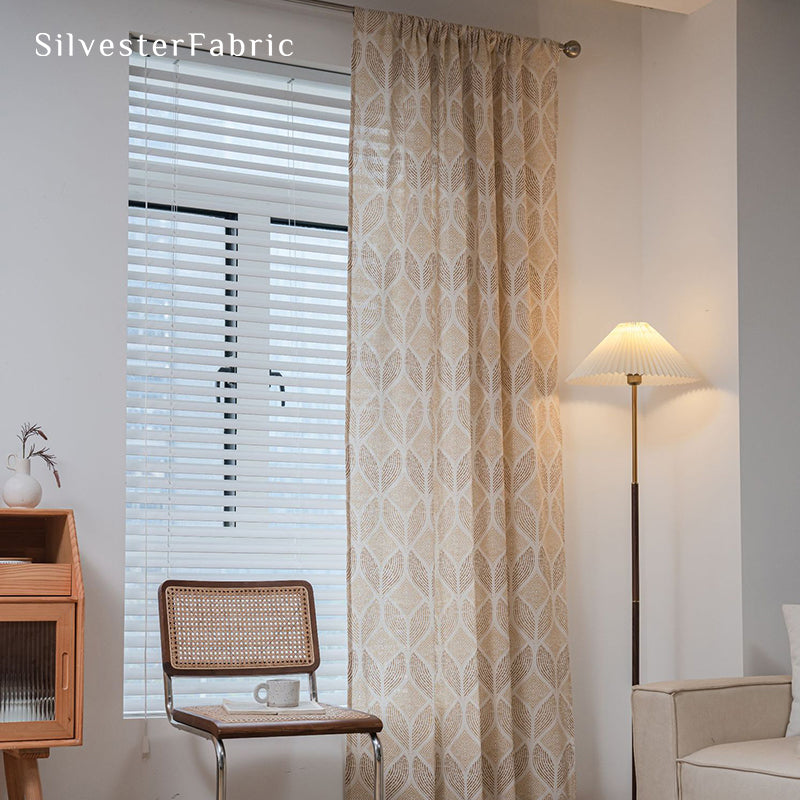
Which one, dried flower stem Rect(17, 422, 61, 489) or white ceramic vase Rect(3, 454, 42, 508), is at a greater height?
dried flower stem Rect(17, 422, 61, 489)

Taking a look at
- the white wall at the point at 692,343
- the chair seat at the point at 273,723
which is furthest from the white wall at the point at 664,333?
the chair seat at the point at 273,723

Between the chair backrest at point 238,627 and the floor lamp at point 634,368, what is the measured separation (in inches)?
40.8

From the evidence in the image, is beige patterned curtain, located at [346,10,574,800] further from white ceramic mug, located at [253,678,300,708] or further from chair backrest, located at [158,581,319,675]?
white ceramic mug, located at [253,678,300,708]

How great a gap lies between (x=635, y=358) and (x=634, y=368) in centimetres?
4

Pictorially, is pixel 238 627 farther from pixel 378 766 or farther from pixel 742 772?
pixel 742 772

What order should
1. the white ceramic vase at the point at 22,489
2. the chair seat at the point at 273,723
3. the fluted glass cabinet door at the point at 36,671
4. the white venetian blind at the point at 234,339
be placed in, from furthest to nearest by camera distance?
the white venetian blind at the point at 234,339 → the white ceramic vase at the point at 22,489 → the chair seat at the point at 273,723 → the fluted glass cabinet door at the point at 36,671

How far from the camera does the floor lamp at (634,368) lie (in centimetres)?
335

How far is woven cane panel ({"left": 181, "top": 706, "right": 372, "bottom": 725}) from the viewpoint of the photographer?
2623 mm

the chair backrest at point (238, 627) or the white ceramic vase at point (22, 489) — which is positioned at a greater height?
the white ceramic vase at point (22, 489)

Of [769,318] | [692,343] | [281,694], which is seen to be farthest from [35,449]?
[769,318]

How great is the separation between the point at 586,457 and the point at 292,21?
167cm

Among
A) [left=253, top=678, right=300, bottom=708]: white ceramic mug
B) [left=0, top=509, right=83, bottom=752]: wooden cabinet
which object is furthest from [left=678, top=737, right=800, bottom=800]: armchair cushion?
[left=0, top=509, right=83, bottom=752]: wooden cabinet

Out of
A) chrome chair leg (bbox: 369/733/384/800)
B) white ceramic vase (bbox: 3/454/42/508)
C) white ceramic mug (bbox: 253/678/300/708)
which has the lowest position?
chrome chair leg (bbox: 369/733/384/800)

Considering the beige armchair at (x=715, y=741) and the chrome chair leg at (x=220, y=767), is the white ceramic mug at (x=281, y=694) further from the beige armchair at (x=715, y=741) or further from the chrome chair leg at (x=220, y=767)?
the beige armchair at (x=715, y=741)
